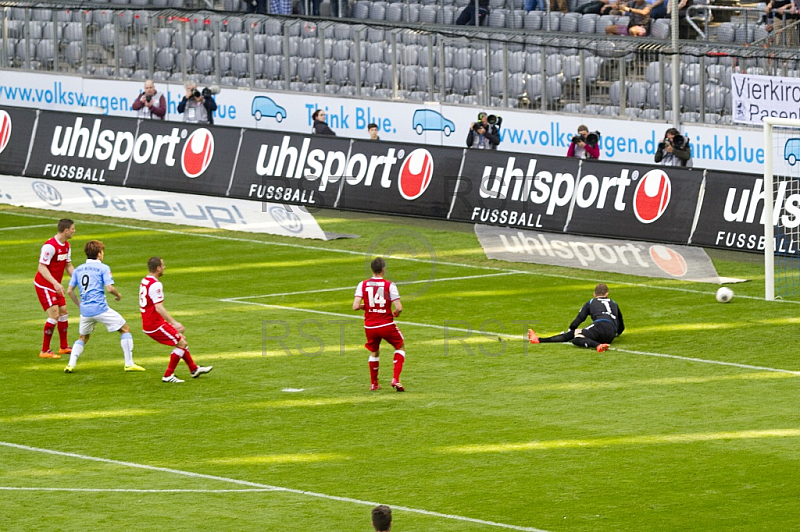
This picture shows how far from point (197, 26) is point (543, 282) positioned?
18722 mm

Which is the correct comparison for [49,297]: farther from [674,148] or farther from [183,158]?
[674,148]

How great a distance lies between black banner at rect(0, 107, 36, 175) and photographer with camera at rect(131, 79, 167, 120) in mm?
4565

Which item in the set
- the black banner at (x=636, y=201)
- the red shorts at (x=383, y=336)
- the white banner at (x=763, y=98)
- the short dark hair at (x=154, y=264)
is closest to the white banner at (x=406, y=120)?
the white banner at (x=763, y=98)

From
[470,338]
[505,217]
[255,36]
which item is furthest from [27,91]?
[470,338]

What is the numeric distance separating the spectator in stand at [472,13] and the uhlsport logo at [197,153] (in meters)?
9.76

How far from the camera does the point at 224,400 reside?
58.0 feet

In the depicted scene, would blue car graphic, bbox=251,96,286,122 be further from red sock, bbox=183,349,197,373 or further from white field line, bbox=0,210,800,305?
red sock, bbox=183,349,197,373

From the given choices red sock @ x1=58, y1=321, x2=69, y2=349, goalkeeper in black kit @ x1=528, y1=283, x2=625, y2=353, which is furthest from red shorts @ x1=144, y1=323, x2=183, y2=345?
goalkeeper in black kit @ x1=528, y1=283, x2=625, y2=353

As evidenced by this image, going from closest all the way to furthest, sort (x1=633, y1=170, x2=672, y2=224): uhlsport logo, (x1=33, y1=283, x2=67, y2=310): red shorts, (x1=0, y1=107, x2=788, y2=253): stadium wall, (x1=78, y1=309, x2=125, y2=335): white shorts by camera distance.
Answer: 1. (x1=78, y1=309, x2=125, y2=335): white shorts
2. (x1=33, y1=283, x2=67, y2=310): red shorts
3. (x1=0, y1=107, x2=788, y2=253): stadium wall
4. (x1=633, y1=170, x2=672, y2=224): uhlsport logo

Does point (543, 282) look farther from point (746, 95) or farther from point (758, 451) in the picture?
point (758, 451)

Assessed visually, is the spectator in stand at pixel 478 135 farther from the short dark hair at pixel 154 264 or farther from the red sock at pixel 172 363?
the short dark hair at pixel 154 264

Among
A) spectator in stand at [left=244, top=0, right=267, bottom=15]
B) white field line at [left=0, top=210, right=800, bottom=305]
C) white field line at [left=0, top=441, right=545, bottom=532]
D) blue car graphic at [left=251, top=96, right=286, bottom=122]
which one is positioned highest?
spectator in stand at [left=244, top=0, right=267, bottom=15]

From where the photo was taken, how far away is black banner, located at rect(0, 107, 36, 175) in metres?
32.7

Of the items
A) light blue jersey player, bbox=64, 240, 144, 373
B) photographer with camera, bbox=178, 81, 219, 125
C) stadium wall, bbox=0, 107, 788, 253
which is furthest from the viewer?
photographer with camera, bbox=178, 81, 219, 125
